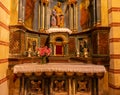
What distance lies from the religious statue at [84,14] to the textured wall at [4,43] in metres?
3.17

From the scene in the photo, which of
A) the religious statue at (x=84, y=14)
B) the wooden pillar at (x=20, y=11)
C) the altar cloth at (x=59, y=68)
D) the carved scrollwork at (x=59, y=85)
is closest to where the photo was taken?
the altar cloth at (x=59, y=68)

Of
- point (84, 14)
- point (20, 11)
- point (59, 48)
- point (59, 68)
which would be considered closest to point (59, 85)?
point (59, 68)

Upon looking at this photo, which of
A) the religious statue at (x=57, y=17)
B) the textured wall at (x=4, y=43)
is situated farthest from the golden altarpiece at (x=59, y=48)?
the textured wall at (x=4, y=43)

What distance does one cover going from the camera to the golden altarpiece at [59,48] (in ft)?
15.8

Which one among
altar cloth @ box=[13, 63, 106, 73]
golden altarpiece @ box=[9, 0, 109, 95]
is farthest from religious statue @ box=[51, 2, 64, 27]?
altar cloth @ box=[13, 63, 106, 73]

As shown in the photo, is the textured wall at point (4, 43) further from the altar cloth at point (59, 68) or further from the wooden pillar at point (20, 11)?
the altar cloth at point (59, 68)

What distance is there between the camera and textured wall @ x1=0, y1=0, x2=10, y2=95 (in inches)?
183

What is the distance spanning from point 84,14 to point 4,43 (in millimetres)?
3642

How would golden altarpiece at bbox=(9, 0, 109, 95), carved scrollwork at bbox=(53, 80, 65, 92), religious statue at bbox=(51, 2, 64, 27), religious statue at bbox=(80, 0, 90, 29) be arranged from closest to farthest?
golden altarpiece at bbox=(9, 0, 109, 95) < carved scrollwork at bbox=(53, 80, 65, 92) < religious statue at bbox=(80, 0, 90, 29) < religious statue at bbox=(51, 2, 64, 27)

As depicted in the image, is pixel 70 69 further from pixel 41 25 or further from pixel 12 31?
pixel 41 25

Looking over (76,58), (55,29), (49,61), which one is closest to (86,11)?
(55,29)

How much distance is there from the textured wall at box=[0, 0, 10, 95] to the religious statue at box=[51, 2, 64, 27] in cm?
214

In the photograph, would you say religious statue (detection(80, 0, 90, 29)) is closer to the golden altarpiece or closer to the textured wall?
the golden altarpiece

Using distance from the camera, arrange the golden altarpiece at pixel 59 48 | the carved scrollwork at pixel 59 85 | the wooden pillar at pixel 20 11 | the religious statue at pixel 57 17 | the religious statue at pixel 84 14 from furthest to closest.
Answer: the religious statue at pixel 57 17 < the religious statue at pixel 84 14 < the wooden pillar at pixel 20 11 < the carved scrollwork at pixel 59 85 < the golden altarpiece at pixel 59 48
